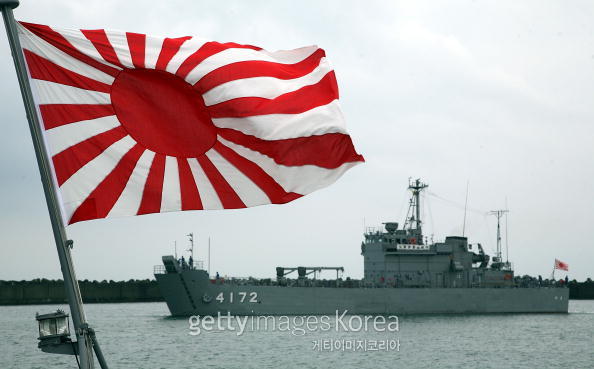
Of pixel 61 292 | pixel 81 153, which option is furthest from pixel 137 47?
pixel 61 292

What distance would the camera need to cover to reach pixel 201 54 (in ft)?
24.4

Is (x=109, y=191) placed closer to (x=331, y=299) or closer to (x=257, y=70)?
(x=257, y=70)

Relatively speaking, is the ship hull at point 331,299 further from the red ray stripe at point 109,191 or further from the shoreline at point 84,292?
the red ray stripe at point 109,191

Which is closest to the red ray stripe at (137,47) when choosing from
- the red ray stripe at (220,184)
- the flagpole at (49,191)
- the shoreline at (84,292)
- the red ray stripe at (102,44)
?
the red ray stripe at (102,44)

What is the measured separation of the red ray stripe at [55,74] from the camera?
21.9 ft

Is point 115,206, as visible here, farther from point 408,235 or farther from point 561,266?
point 561,266

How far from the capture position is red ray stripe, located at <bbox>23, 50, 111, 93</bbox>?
667 centimetres

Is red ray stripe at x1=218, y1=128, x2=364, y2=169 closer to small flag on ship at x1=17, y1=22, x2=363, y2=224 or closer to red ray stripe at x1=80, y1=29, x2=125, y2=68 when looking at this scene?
small flag on ship at x1=17, y1=22, x2=363, y2=224

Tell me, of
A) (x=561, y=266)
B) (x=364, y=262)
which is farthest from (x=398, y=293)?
(x=561, y=266)

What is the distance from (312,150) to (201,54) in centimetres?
134

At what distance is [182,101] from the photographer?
7.44 metres

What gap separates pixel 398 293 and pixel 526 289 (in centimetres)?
1265

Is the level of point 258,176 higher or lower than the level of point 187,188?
higher

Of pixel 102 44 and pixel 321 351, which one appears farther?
pixel 321 351
